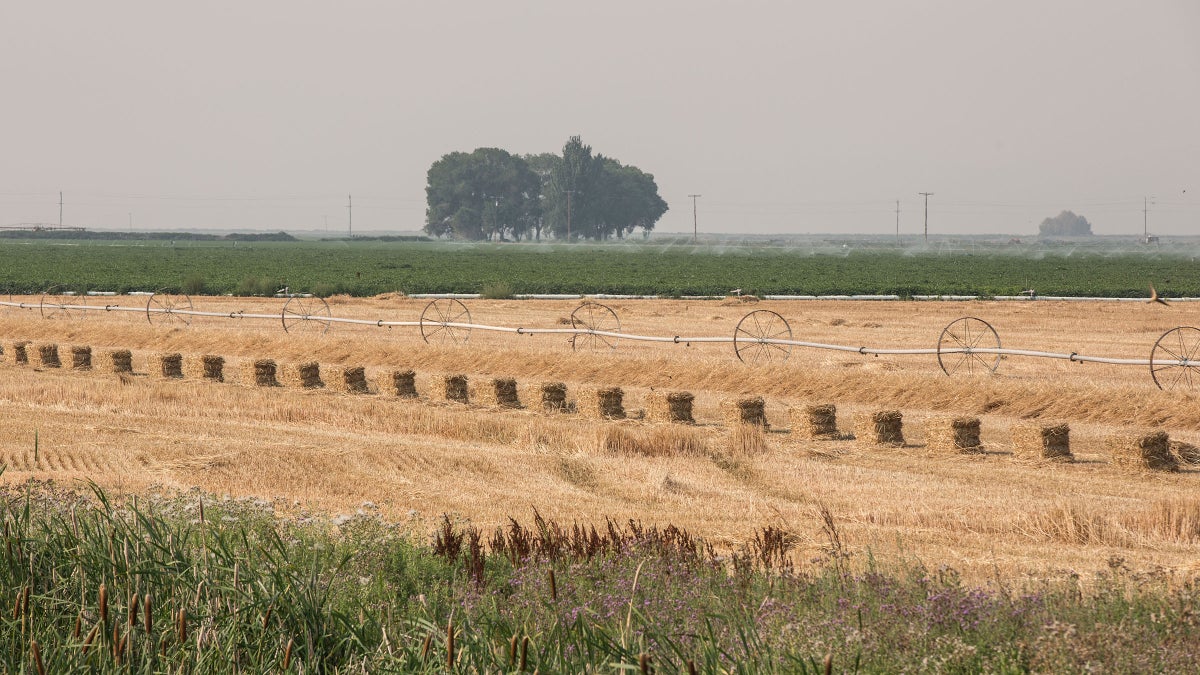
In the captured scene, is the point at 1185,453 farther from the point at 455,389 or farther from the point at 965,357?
the point at 455,389

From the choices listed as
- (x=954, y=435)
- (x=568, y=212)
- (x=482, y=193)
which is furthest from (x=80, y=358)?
(x=482, y=193)

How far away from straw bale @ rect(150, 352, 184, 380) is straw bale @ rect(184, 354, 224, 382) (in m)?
0.26

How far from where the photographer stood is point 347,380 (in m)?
21.6

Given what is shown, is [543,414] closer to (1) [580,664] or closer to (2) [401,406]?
(2) [401,406]

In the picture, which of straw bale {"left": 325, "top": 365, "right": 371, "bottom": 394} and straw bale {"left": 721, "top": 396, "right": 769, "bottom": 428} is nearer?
straw bale {"left": 721, "top": 396, "right": 769, "bottom": 428}

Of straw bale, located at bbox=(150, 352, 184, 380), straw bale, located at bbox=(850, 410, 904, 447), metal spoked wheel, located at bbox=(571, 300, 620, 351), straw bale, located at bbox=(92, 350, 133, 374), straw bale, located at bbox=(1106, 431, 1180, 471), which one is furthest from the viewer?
metal spoked wheel, located at bbox=(571, 300, 620, 351)

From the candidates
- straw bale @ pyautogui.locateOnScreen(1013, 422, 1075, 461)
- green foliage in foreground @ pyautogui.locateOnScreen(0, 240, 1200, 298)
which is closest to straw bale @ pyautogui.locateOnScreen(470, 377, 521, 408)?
straw bale @ pyautogui.locateOnScreen(1013, 422, 1075, 461)

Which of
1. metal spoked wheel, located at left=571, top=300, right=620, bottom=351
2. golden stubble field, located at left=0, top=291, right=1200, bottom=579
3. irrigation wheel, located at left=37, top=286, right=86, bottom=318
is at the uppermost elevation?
irrigation wheel, located at left=37, top=286, right=86, bottom=318

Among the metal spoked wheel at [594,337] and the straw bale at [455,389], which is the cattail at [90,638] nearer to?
the straw bale at [455,389]

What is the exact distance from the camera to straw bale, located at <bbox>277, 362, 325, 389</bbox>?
22.2m

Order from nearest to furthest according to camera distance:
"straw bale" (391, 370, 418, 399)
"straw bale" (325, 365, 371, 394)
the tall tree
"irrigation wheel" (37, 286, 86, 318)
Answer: "straw bale" (391, 370, 418, 399) < "straw bale" (325, 365, 371, 394) < "irrigation wheel" (37, 286, 86, 318) < the tall tree

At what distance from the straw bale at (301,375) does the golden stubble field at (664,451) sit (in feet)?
0.76

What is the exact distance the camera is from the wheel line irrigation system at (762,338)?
21.4 m

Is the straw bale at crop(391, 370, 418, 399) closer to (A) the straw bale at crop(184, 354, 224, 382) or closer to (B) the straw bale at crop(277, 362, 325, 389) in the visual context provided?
(B) the straw bale at crop(277, 362, 325, 389)
